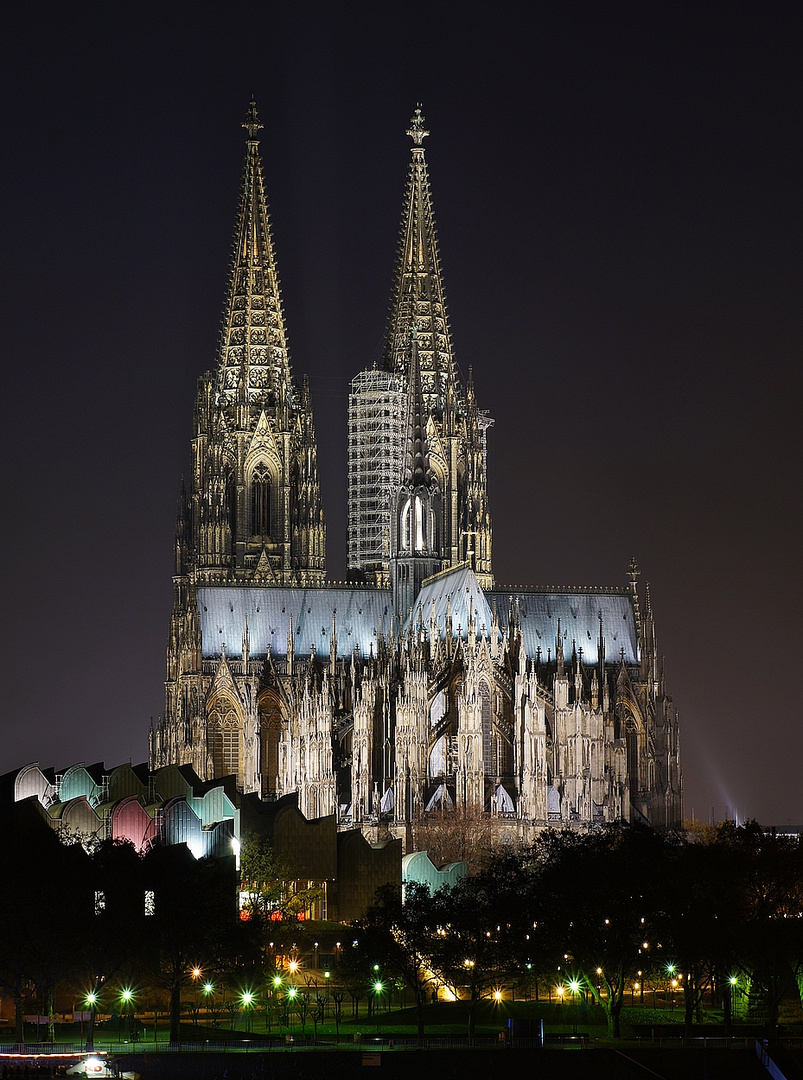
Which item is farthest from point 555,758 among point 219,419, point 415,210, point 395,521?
point 415,210

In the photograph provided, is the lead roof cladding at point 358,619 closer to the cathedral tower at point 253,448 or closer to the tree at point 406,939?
the cathedral tower at point 253,448

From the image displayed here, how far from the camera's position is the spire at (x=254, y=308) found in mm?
149125

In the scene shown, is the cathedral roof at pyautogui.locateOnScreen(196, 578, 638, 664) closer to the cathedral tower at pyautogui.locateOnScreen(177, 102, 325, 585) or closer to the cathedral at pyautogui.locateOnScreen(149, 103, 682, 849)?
the cathedral at pyautogui.locateOnScreen(149, 103, 682, 849)

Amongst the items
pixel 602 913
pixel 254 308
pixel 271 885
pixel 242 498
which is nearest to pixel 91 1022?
pixel 602 913

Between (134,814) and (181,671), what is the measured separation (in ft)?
137

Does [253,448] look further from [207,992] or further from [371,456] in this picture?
[207,992]

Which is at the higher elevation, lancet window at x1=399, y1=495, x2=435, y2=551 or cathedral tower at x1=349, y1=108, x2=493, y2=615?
cathedral tower at x1=349, y1=108, x2=493, y2=615

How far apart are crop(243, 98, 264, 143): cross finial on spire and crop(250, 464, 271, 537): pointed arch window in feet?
81.9

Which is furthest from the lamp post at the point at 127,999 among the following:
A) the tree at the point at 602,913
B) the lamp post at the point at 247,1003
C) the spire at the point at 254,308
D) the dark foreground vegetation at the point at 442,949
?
the spire at the point at 254,308

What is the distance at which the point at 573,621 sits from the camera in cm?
13300

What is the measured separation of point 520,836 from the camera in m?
106

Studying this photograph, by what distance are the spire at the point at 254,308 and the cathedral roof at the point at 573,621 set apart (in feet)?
85.4


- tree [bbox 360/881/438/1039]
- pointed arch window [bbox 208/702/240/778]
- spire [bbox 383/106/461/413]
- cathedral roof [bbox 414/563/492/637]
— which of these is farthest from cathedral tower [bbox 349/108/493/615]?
tree [bbox 360/881/438/1039]

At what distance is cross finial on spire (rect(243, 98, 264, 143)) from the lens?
502 feet
